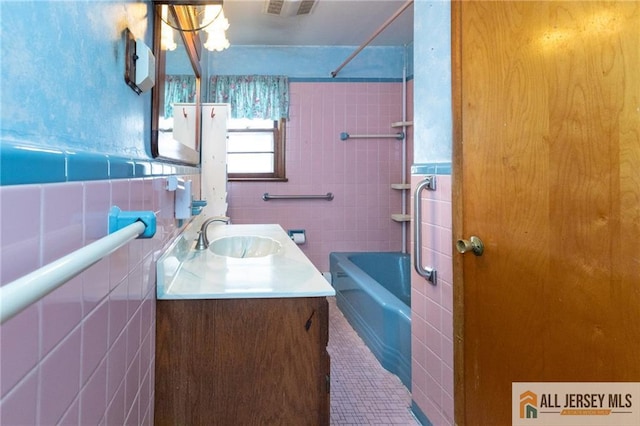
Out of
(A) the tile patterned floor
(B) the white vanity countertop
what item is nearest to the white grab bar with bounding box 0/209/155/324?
(B) the white vanity countertop

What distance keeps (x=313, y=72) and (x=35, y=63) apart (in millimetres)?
3327

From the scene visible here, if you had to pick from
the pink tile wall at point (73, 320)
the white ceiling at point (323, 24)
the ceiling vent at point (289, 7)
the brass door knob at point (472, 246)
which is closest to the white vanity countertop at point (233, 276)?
the pink tile wall at point (73, 320)

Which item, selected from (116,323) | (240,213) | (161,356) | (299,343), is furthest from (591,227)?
(240,213)

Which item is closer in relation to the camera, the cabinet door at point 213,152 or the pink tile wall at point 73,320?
the pink tile wall at point 73,320

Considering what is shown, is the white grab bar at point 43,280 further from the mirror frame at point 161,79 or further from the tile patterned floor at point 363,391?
the tile patterned floor at point 363,391

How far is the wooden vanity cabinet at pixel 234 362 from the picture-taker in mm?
1021

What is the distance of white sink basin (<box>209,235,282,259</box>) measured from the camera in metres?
1.84

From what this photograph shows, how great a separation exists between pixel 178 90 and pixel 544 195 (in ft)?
4.64

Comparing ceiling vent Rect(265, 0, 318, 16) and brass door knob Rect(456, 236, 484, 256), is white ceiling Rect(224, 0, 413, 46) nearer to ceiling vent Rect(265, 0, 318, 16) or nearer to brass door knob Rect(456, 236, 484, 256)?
ceiling vent Rect(265, 0, 318, 16)

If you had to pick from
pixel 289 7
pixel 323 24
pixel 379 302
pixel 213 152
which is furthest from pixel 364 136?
pixel 379 302

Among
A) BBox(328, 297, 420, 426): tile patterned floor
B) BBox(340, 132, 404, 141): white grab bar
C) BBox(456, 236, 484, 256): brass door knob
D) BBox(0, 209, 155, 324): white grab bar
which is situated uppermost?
BBox(340, 132, 404, 141): white grab bar

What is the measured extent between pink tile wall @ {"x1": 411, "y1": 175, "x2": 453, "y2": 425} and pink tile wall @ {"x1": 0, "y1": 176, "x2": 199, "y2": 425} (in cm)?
102

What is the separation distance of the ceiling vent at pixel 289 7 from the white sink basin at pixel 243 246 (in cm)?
178

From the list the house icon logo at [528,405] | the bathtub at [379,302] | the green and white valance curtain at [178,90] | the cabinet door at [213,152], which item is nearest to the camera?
the house icon logo at [528,405]
